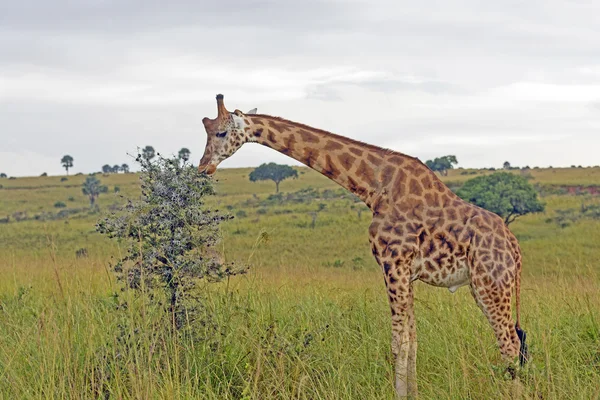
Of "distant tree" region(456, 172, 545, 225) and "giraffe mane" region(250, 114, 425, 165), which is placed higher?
"giraffe mane" region(250, 114, 425, 165)

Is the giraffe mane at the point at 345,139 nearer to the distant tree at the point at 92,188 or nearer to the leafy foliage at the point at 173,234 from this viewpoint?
the leafy foliage at the point at 173,234

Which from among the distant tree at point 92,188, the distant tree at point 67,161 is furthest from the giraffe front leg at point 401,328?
the distant tree at point 67,161

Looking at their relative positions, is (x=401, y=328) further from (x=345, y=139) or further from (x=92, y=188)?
(x=92, y=188)

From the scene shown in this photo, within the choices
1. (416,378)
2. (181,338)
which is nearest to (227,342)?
(181,338)

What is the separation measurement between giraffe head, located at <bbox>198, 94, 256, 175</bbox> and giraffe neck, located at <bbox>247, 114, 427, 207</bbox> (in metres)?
0.16

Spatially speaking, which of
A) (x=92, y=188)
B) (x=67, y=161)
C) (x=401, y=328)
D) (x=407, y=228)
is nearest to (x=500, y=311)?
(x=401, y=328)

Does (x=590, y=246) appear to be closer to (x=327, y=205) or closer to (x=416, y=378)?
(x=327, y=205)

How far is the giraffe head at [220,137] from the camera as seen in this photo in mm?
5520

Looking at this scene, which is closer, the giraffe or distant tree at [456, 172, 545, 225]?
the giraffe

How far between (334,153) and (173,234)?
1900 mm

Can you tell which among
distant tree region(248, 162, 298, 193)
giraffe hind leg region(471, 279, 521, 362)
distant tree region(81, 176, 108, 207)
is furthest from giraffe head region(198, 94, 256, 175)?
distant tree region(248, 162, 298, 193)

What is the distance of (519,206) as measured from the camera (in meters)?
38.2

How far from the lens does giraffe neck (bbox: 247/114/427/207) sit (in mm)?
5652

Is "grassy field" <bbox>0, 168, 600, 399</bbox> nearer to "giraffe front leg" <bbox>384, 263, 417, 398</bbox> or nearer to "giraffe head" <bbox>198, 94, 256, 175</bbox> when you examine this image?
"giraffe front leg" <bbox>384, 263, 417, 398</bbox>
